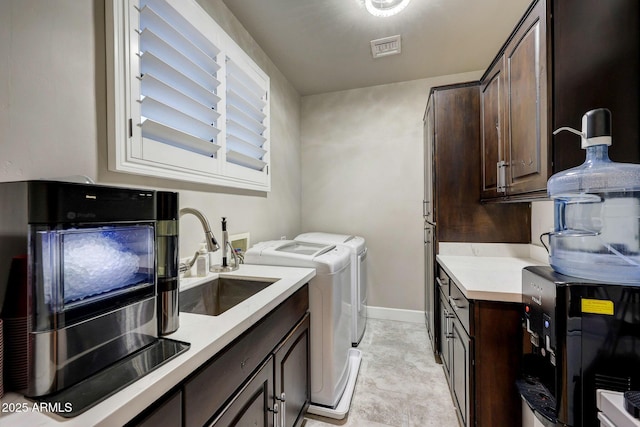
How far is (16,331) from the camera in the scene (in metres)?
0.55

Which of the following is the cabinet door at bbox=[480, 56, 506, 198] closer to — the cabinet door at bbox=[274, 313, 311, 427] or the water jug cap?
the water jug cap

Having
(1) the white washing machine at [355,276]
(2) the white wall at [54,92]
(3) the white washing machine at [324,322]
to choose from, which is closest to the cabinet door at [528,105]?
(3) the white washing machine at [324,322]

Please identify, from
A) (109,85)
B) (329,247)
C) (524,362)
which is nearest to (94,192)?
(109,85)

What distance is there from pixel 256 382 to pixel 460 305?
1093 mm

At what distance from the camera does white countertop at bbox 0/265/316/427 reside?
47cm

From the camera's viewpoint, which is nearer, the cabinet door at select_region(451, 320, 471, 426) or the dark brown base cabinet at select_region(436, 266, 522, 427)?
the dark brown base cabinet at select_region(436, 266, 522, 427)

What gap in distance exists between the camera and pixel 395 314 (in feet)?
9.64

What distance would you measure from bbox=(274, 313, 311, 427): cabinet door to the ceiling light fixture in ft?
6.43

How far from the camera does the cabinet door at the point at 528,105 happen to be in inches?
46.7

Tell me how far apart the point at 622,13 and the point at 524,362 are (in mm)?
1467

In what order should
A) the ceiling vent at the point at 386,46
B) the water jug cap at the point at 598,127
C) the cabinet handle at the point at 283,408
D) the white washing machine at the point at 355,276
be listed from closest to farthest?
the water jug cap at the point at 598,127
the cabinet handle at the point at 283,408
the ceiling vent at the point at 386,46
the white washing machine at the point at 355,276

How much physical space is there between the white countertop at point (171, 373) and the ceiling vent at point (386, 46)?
2.07 metres

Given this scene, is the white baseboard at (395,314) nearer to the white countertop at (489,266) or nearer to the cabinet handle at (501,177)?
the white countertop at (489,266)

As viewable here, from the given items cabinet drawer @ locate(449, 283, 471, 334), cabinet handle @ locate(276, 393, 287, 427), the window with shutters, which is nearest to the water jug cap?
cabinet drawer @ locate(449, 283, 471, 334)
